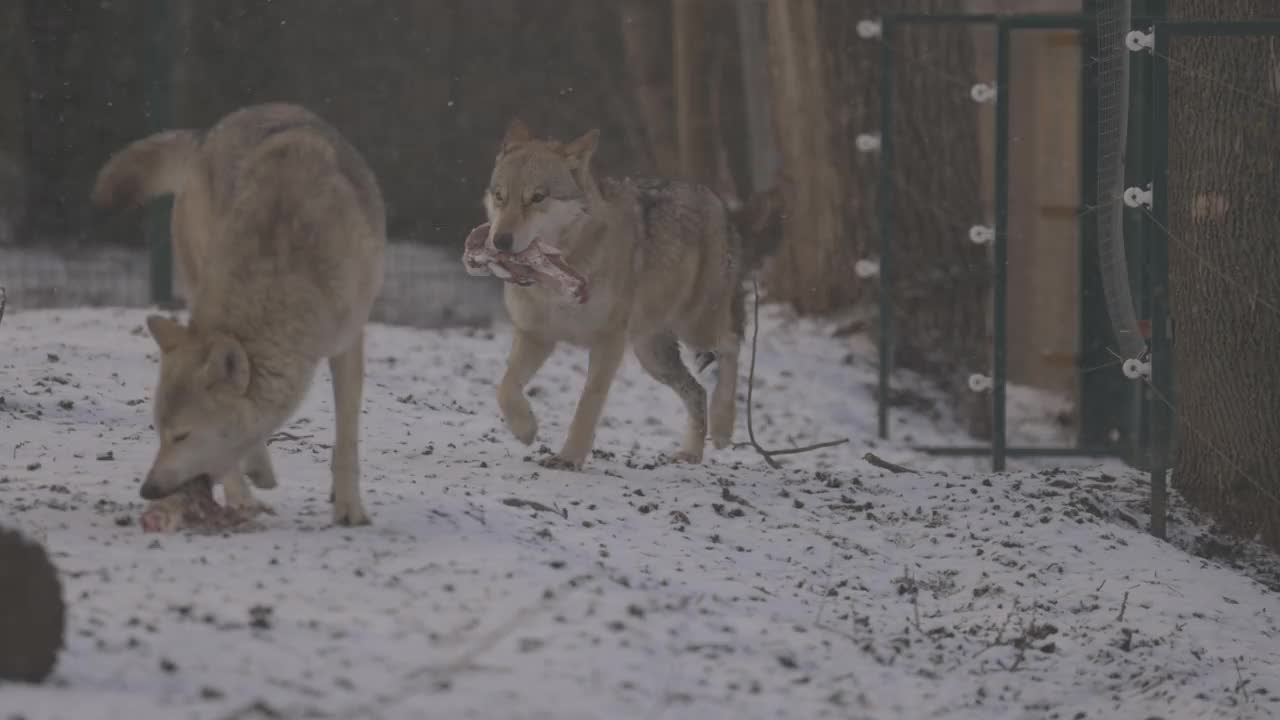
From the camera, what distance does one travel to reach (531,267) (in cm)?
764

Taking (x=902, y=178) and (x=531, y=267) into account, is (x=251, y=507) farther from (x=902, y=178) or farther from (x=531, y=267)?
(x=902, y=178)

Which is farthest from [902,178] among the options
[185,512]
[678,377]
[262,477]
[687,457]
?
[185,512]

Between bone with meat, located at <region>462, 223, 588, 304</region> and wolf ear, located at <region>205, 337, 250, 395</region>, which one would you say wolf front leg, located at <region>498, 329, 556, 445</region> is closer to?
bone with meat, located at <region>462, 223, 588, 304</region>

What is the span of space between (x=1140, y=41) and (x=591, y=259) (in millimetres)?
2483

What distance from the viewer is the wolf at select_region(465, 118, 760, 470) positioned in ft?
25.3

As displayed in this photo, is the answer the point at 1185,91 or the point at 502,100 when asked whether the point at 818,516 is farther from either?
the point at 502,100

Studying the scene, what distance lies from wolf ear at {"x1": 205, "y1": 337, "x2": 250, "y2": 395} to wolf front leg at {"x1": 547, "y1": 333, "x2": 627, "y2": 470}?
8.16 ft

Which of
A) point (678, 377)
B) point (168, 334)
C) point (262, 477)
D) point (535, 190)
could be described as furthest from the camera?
point (678, 377)

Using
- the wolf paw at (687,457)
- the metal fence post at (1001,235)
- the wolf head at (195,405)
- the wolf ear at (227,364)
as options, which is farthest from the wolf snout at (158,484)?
the metal fence post at (1001,235)

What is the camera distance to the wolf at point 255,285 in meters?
5.37

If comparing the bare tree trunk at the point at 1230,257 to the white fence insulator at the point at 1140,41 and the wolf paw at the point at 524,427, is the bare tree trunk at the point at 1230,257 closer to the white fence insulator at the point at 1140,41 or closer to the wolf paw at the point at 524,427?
the white fence insulator at the point at 1140,41

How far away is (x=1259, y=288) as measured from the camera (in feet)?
24.9

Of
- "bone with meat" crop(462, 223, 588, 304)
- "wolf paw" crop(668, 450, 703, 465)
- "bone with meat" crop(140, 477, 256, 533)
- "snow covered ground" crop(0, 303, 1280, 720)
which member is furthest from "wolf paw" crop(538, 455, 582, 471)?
"bone with meat" crop(140, 477, 256, 533)

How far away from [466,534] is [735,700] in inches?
57.6
